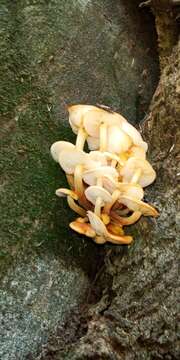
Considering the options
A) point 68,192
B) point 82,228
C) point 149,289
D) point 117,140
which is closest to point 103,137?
point 117,140

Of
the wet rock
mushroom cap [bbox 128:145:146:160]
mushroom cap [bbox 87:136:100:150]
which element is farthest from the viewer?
mushroom cap [bbox 87:136:100:150]

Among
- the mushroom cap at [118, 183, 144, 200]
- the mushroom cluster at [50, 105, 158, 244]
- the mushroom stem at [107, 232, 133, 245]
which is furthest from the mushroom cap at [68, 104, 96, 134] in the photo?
the mushroom stem at [107, 232, 133, 245]

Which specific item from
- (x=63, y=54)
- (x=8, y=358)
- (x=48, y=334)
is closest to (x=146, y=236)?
(x=48, y=334)

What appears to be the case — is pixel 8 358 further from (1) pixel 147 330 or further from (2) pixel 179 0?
(2) pixel 179 0

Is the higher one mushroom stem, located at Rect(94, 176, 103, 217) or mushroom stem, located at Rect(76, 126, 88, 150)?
mushroom stem, located at Rect(76, 126, 88, 150)

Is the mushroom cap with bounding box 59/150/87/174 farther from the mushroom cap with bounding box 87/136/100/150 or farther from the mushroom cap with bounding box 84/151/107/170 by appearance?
the mushroom cap with bounding box 87/136/100/150

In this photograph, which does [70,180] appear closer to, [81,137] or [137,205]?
[81,137]
